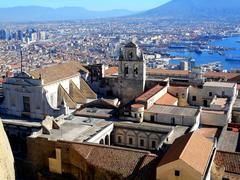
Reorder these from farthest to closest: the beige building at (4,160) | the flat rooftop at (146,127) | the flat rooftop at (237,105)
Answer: the flat rooftop at (237,105) → the flat rooftop at (146,127) → the beige building at (4,160)

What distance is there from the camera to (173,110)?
45.0 m

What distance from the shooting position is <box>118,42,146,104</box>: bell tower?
52531 millimetres

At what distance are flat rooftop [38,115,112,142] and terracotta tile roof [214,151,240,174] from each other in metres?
13.3

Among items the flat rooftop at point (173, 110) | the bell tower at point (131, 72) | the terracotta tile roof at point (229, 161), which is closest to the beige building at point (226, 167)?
the terracotta tile roof at point (229, 161)

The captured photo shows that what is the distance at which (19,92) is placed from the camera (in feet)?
169

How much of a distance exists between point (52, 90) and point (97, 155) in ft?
65.0

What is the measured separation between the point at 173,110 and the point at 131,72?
10.9 metres

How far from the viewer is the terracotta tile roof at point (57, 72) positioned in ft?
169

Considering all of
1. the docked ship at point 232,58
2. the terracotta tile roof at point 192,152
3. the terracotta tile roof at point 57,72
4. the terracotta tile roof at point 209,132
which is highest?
the terracotta tile roof at point 57,72

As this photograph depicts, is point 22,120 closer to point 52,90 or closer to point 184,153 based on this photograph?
point 52,90

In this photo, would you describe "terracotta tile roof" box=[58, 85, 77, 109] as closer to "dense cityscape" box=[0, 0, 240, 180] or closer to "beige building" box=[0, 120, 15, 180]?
"dense cityscape" box=[0, 0, 240, 180]

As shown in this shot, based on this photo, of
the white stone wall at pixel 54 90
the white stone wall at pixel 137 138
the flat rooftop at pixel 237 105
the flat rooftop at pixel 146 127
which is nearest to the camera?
the flat rooftop at pixel 146 127

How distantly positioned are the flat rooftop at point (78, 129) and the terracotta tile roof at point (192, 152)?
11.0 meters

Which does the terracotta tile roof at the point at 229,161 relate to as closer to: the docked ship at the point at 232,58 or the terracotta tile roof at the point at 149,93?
the terracotta tile roof at the point at 149,93
